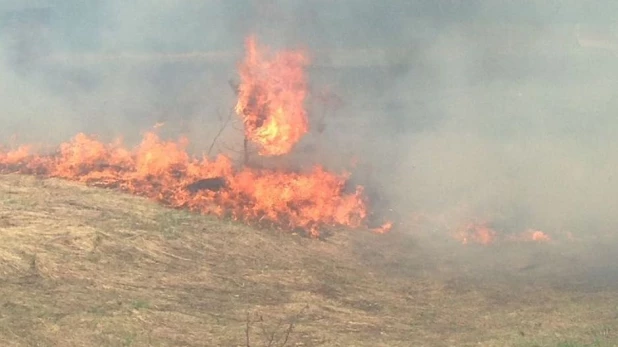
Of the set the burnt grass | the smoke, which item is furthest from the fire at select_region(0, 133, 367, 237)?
the smoke

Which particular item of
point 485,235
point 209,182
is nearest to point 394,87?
point 485,235

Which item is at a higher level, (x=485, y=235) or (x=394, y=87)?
(x=394, y=87)

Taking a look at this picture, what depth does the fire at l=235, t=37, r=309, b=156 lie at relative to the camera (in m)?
13.8

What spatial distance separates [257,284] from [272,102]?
5.07 metres

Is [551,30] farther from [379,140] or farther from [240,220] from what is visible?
[240,220]

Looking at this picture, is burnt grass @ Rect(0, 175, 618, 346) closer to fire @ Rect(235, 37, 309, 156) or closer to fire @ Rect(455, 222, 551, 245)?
fire @ Rect(455, 222, 551, 245)

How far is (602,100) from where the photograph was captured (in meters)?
19.9

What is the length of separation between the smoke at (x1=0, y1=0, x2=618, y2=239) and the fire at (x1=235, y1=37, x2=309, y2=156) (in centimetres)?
182

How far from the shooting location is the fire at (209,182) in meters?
12.3

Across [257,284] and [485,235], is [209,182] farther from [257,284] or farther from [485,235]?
[485,235]

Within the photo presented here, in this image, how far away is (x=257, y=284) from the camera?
9609 millimetres

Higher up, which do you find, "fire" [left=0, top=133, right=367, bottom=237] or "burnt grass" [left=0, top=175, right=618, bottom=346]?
"fire" [left=0, top=133, right=367, bottom=237]

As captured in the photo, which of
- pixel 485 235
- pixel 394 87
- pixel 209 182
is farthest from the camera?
pixel 394 87

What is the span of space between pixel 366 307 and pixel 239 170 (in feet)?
16.6
